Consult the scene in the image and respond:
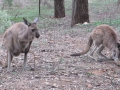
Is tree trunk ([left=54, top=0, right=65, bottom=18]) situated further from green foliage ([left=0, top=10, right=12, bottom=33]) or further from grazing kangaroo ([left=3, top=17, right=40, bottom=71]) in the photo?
grazing kangaroo ([left=3, top=17, right=40, bottom=71])

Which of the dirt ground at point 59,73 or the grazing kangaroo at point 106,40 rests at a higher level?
the grazing kangaroo at point 106,40

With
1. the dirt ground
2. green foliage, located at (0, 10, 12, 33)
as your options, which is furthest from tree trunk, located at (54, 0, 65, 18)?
the dirt ground

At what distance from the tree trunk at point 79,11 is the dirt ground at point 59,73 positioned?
5.61 m

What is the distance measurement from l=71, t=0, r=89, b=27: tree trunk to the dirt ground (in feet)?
18.4

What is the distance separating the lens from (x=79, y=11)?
14.4 metres


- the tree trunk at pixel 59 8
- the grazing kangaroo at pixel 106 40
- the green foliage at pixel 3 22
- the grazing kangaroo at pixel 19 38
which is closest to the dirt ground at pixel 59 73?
the grazing kangaroo at pixel 106 40

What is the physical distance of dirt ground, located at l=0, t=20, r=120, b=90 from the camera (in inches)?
216

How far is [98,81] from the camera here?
229 inches

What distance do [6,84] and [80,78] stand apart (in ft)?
4.54

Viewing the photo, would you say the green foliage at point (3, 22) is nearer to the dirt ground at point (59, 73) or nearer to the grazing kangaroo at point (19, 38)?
the dirt ground at point (59, 73)

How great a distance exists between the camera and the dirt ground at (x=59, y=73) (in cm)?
548

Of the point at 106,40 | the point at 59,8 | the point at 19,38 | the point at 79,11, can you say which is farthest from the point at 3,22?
the point at 59,8

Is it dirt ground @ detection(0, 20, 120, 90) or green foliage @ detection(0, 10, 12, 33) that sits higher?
green foliage @ detection(0, 10, 12, 33)

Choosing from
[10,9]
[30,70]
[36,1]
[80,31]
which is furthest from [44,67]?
[36,1]
